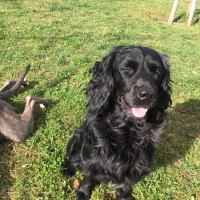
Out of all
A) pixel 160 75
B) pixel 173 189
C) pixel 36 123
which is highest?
pixel 160 75

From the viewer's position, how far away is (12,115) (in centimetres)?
267

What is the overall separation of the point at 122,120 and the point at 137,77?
53 centimetres

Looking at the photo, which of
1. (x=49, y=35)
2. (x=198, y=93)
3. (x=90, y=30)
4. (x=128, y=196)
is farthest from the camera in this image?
(x=90, y=30)

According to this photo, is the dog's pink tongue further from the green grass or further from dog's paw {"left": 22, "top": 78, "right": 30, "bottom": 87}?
dog's paw {"left": 22, "top": 78, "right": 30, "bottom": 87}

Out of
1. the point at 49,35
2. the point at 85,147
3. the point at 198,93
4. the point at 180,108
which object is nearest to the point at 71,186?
the point at 85,147

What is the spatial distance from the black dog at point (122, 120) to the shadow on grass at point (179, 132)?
0.81 m

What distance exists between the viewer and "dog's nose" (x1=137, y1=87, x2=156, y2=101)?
1.76 m

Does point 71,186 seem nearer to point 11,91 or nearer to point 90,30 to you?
point 11,91

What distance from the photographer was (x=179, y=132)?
3.51m

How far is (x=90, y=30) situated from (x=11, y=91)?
5.15 metres

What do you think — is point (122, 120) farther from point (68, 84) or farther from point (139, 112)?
point (68, 84)

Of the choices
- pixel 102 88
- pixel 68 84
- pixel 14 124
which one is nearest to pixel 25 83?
pixel 68 84

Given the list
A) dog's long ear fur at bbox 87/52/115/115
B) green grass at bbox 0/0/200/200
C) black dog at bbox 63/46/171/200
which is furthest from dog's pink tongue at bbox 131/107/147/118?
green grass at bbox 0/0/200/200

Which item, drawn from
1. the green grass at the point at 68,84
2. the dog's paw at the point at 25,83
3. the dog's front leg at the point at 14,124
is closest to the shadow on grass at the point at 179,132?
the green grass at the point at 68,84
